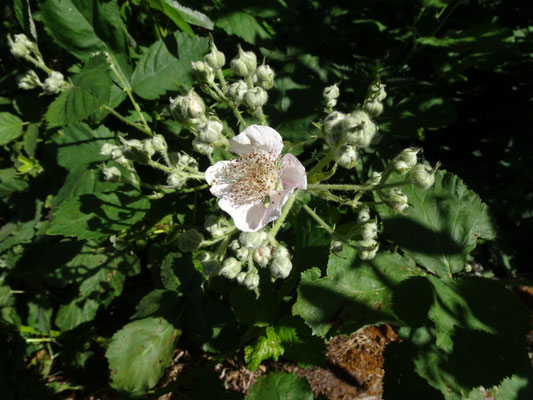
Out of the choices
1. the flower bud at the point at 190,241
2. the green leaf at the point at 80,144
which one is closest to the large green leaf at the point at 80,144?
the green leaf at the point at 80,144

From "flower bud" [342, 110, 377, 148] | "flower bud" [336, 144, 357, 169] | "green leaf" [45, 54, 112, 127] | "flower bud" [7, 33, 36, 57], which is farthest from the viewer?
"flower bud" [7, 33, 36, 57]

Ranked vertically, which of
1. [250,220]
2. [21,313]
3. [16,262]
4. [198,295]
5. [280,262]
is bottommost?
[21,313]

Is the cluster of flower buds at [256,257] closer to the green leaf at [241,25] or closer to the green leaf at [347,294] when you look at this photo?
the green leaf at [347,294]

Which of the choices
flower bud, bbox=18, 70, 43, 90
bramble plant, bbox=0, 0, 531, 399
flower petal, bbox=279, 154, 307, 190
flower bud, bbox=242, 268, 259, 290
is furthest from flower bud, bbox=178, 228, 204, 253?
flower bud, bbox=18, 70, 43, 90

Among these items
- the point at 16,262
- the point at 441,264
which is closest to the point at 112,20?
the point at 16,262

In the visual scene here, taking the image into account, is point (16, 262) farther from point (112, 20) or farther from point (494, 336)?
point (494, 336)

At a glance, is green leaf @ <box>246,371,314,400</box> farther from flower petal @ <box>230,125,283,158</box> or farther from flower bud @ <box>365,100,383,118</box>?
flower bud @ <box>365,100,383,118</box>
